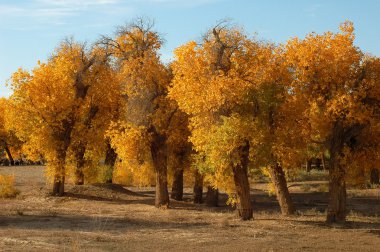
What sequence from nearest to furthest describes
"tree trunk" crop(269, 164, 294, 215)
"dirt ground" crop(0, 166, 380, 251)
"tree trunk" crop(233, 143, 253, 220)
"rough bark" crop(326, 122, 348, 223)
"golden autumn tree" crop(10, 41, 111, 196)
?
"dirt ground" crop(0, 166, 380, 251) < "rough bark" crop(326, 122, 348, 223) < "tree trunk" crop(233, 143, 253, 220) < "tree trunk" crop(269, 164, 294, 215) < "golden autumn tree" crop(10, 41, 111, 196)

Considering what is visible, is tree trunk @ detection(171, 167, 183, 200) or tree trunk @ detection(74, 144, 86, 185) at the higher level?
tree trunk @ detection(74, 144, 86, 185)

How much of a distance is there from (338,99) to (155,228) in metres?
11.0

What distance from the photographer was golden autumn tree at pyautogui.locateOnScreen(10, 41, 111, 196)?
128 ft

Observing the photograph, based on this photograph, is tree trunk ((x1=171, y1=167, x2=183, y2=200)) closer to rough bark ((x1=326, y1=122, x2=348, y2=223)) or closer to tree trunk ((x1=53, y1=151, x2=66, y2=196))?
tree trunk ((x1=53, y1=151, x2=66, y2=196))

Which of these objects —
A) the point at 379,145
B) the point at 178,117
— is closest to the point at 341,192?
the point at 379,145

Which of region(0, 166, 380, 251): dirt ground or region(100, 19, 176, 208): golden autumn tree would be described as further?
region(100, 19, 176, 208): golden autumn tree

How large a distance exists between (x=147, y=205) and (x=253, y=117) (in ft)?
45.1

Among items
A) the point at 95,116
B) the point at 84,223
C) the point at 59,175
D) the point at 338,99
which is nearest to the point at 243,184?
the point at 338,99

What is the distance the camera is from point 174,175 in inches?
1630

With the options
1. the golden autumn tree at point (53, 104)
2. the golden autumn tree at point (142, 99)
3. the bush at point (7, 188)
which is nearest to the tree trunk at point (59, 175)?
the golden autumn tree at point (53, 104)

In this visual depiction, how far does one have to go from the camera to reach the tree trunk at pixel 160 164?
3419cm

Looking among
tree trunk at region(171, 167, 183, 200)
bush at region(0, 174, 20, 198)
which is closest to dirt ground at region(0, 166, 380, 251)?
bush at region(0, 174, 20, 198)

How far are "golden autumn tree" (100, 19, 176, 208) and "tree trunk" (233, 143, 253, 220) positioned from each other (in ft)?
24.9

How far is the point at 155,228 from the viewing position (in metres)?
24.9
